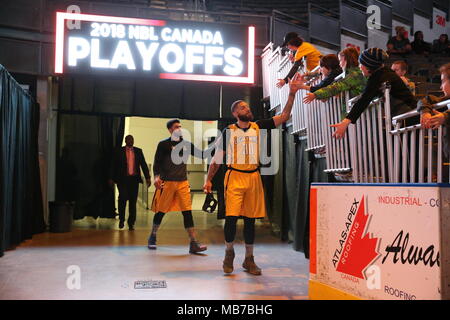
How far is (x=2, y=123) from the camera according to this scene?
5.62 meters

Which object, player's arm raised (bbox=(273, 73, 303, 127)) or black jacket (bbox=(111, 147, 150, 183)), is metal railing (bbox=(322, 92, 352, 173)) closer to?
player's arm raised (bbox=(273, 73, 303, 127))

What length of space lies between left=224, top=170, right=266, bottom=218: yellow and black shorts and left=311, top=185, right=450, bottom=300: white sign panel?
1.09 metres

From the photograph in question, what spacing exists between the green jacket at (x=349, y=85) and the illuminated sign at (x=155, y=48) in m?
4.01

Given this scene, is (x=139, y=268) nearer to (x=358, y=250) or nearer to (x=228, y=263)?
(x=228, y=263)

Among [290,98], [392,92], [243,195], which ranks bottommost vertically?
[243,195]

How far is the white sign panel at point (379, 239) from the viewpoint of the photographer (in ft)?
8.06

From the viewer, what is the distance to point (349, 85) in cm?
424

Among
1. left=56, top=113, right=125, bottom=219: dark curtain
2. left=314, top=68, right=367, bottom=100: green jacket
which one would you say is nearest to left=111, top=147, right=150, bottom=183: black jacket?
left=56, top=113, right=125, bottom=219: dark curtain

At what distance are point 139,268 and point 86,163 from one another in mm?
4257

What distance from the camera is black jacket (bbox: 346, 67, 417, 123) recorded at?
11.9 ft

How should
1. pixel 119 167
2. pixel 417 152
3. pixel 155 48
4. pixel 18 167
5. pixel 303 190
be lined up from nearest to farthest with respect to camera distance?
pixel 417 152 < pixel 303 190 < pixel 18 167 < pixel 155 48 < pixel 119 167

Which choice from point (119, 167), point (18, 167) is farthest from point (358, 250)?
point (119, 167)

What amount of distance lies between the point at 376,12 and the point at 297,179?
5.32 metres

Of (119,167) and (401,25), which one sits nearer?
(119,167)
